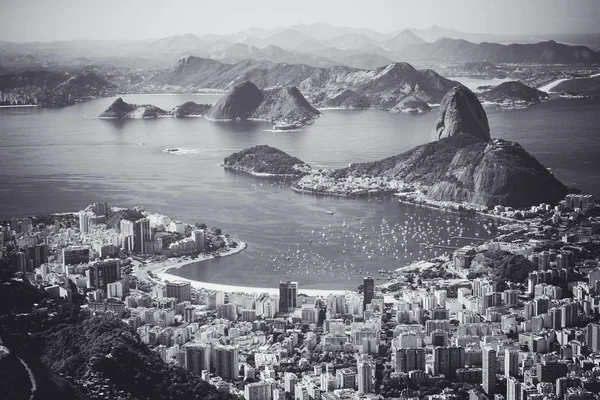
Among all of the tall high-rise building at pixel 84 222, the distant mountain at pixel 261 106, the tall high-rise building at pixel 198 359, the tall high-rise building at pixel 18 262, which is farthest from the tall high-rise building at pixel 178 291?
the distant mountain at pixel 261 106

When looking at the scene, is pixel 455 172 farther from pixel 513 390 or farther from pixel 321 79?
pixel 321 79

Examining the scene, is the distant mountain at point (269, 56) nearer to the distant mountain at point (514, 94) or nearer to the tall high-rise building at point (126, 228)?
the distant mountain at point (514, 94)

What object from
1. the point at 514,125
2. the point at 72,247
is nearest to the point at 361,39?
the point at 514,125

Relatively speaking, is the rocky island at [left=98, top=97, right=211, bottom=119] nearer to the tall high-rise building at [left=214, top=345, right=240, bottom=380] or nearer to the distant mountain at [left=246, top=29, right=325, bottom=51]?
the tall high-rise building at [left=214, top=345, right=240, bottom=380]

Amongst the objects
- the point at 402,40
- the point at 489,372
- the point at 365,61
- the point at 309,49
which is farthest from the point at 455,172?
the point at 309,49

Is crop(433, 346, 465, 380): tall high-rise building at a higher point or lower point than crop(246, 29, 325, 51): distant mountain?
lower

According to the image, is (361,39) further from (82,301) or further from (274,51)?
(82,301)

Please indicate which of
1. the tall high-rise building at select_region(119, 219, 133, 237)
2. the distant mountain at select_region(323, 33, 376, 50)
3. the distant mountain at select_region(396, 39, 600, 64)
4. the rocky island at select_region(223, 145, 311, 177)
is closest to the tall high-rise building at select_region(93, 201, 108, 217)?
the tall high-rise building at select_region(119, 219, 133, 237)
